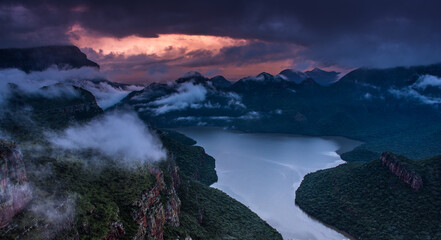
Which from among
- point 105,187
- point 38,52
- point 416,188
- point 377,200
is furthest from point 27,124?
point 38,52

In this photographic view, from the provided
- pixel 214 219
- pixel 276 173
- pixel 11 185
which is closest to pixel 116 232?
pixel 11 185

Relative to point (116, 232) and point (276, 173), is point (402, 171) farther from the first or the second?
point (116, 232)

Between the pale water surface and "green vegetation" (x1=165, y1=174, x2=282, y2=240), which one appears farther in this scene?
the pale water surface

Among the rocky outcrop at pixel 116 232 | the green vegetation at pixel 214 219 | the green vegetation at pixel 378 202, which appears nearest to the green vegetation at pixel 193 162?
the green vegetation at pixel 214 219

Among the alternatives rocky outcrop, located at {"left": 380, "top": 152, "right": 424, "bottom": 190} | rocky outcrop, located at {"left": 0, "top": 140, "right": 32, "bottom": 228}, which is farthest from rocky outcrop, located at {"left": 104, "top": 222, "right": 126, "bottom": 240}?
rocky outcrop, located at {"left": 380, "top": 152, "right": 424, "bottom": 190}

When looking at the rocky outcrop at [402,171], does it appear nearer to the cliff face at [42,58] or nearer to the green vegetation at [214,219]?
the green vegetation at [214,219]

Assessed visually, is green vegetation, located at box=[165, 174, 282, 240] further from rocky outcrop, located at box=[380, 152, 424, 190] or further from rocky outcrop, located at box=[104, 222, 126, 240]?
rocky outcrop, located at box=[380, 152, 424, 190]

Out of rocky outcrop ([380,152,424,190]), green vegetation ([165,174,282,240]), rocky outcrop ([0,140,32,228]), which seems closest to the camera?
rocky outcrop ([0,140,32,228])
